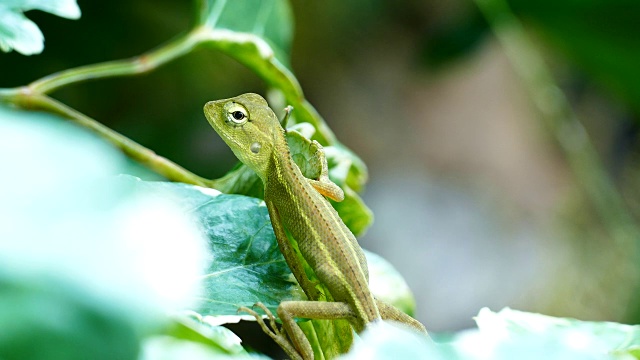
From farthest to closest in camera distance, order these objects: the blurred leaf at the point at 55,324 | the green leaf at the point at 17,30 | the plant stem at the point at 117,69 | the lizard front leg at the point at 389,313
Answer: the plant stem at the point at 117,69, the lizard front leg at the point at 389,313, the green leaf at the point at 17,30, the blurred leaf at the point at 55,324

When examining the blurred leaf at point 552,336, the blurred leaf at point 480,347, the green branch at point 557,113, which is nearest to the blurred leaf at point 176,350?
the blurred leaf at point 480,347

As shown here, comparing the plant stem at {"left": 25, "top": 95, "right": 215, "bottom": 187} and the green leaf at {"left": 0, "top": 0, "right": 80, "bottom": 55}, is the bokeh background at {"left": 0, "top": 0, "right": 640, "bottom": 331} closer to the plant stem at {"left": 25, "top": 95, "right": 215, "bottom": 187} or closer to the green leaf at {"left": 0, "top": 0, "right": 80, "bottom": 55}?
the plant stem at {"left": 25, "top": 95, "right": 215, "bottom": 187}

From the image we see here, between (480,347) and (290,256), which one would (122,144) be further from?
(480,347)

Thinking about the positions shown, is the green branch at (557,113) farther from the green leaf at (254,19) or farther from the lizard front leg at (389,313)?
the lizard front leg at (389,313)

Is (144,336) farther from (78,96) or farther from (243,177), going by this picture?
(78,96)

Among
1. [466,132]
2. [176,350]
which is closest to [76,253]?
[176,350]

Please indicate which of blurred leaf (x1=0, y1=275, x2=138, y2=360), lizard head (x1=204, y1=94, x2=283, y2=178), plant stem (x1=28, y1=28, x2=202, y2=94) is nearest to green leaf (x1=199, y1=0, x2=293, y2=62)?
plant stem (x1=28, y1=28, x2=202, y2=94)

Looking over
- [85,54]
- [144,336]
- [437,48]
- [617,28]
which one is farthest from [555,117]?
[144,336]
